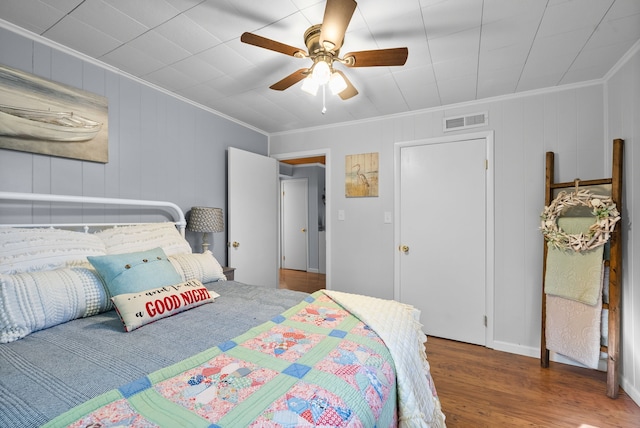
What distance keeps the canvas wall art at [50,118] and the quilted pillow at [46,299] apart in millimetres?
928

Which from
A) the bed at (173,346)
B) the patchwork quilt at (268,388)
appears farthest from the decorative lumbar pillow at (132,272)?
the patchwork quilt at (268,388)

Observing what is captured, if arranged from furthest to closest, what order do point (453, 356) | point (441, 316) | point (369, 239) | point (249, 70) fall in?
point (369, 239) < point (441, 316) < point (453, 356) < point (249, 70)

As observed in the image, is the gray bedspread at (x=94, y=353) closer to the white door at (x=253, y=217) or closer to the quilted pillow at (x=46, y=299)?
the quilted pillow at (x=46, y=299)

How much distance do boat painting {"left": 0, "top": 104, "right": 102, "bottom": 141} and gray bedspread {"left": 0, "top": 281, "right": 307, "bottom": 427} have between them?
125 centimetres

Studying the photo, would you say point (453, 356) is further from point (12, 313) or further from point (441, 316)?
point (12, 313)

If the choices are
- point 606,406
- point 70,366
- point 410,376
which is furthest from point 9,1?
point 606,406

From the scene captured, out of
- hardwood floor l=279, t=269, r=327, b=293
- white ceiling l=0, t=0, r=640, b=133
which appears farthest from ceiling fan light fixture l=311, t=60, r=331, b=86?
hardwood floor l=279, t=269, r=327, b=293

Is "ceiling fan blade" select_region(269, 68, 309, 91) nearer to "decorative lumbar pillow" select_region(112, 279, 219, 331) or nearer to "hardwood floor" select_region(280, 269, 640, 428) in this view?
"decorative lumbar pillow" select_region(112, 279, 219, 331)

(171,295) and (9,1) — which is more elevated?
(9,1)

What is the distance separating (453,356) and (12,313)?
2.94 meters

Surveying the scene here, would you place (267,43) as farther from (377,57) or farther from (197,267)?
(197,267)

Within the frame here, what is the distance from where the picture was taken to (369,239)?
324 centimetres

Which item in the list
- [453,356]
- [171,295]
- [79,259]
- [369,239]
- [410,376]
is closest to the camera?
[410,376]

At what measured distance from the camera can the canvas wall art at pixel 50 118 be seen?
1688 millimetres
